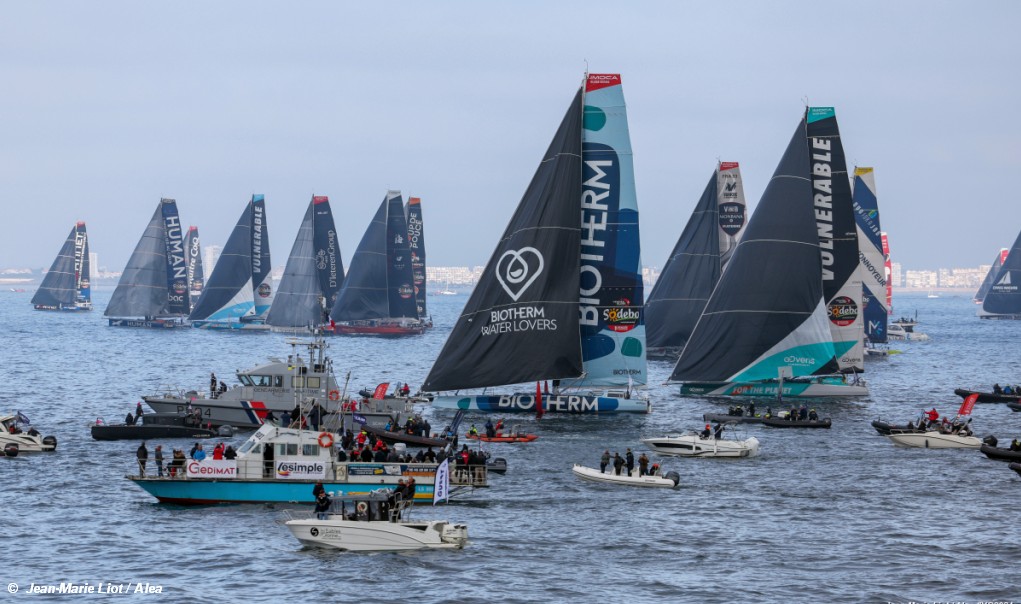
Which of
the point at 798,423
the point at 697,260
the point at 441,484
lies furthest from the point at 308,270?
the point at 441,484

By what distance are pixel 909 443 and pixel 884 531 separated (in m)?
22.5

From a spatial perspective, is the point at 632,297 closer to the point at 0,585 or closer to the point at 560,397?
the point at 560,397

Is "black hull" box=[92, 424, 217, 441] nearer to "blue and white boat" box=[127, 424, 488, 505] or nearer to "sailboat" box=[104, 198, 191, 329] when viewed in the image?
"blue and white boat" box=[127, 424, 488, 505]

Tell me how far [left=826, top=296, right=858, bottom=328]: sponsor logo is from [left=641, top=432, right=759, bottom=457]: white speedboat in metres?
32.2

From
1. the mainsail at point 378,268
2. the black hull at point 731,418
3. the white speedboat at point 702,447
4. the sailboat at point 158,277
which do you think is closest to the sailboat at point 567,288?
the black hull at point 731,418

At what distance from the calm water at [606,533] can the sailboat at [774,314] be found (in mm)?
10427

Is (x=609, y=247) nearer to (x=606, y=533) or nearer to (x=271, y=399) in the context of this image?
(x=271, y=399)

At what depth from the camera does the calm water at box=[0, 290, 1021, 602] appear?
133 ft

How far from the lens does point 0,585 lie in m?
40.0

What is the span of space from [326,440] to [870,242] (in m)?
90.9

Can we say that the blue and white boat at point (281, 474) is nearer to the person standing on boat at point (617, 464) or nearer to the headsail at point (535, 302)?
the person standing on boat at point (617, 464)

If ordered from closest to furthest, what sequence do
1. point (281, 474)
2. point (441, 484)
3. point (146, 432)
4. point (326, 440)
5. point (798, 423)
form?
point (441, 484)
point (326, 440)
point (281, 474)
point (146, 432)
point (798, 423)

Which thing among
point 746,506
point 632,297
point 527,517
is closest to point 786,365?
point 632,297

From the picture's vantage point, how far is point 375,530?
44.2 m
